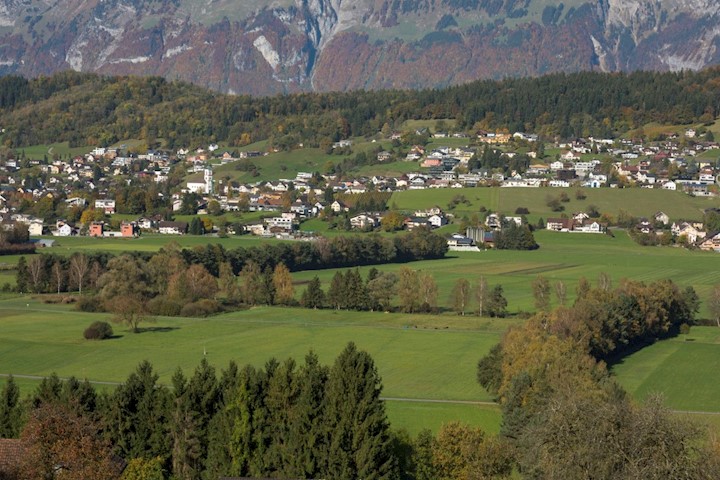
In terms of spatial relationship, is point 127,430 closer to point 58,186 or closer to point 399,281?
point 399,281

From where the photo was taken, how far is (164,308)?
66500mm

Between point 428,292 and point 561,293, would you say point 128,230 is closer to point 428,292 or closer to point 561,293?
point 428,292

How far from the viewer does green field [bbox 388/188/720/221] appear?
11575 centimetres

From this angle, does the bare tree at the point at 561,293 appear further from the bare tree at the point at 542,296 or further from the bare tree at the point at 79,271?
the bare tree at the point at 79,271

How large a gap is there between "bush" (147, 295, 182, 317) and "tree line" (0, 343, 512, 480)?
3093 cm

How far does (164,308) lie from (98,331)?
9219mm

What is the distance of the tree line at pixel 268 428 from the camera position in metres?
31.5

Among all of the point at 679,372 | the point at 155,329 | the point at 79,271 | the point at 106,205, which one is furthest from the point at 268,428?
the point at 106,205

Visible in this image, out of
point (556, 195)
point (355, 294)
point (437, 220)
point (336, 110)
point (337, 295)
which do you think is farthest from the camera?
point (336, 110)

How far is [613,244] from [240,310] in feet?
137

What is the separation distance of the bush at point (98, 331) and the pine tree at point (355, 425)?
86.8 feet

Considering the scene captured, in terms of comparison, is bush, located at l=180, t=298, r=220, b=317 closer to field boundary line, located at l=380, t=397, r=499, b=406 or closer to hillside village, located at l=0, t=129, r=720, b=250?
field boundary line, located at l=380, t=397, r=499, b=406

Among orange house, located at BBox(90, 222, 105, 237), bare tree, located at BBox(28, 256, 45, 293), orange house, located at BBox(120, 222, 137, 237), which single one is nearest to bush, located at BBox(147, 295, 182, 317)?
bare tree, located at BBox(28, 256, 45, 293)

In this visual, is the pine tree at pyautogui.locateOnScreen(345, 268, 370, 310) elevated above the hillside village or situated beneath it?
situated beneath
